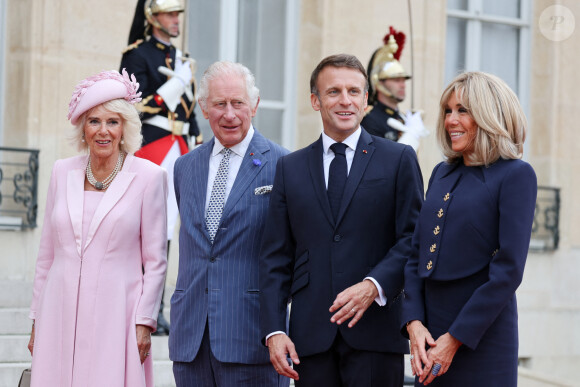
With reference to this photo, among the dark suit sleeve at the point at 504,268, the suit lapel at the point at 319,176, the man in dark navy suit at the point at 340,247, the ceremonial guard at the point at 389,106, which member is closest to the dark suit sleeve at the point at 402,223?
the man in dark navy suit at the point at 340,247

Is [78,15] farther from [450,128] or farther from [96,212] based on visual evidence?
[450,128]

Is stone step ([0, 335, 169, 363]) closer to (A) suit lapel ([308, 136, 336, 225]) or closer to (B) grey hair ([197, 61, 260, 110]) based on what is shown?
(B) grey hair ([197, 61, 260, 110])

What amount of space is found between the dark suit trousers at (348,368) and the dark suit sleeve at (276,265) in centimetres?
20

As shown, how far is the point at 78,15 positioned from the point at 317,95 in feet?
16.2

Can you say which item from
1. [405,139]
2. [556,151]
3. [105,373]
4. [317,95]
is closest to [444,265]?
[317,95]

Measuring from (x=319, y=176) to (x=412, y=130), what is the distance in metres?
4.36

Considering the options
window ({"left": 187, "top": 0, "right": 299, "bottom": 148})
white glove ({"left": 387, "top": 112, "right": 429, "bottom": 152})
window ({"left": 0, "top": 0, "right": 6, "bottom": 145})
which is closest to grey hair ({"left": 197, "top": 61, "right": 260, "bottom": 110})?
white glove ({"left": 387, "top": 112, "right": 429, "bottom": 152})

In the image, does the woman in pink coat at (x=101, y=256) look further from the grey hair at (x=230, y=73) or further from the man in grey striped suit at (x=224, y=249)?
the grey hair at (x=230, y=73)

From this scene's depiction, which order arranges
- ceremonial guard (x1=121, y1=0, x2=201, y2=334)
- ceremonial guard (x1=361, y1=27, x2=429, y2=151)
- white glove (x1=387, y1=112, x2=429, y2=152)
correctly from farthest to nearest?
1. white glove (x1=387, y1=112, x2=429, y2=152)
2. ceremonial guard (x1=361, y1=27, x2=429, y2=151)
3. ceremonial guard (x1=121, y1=0, x2=201, y2=334)

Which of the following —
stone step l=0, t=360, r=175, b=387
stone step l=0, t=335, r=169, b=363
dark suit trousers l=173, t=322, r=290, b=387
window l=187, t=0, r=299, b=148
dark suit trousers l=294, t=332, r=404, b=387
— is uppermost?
window l=187, t=0, r=299, b=148

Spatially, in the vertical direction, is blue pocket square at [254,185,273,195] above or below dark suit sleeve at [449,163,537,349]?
above

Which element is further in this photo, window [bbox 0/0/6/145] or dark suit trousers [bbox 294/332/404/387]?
window [bbox 0/0/6/145]

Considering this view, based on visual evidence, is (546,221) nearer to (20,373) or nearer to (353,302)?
(20,373)

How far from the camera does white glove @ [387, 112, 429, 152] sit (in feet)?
26.9
